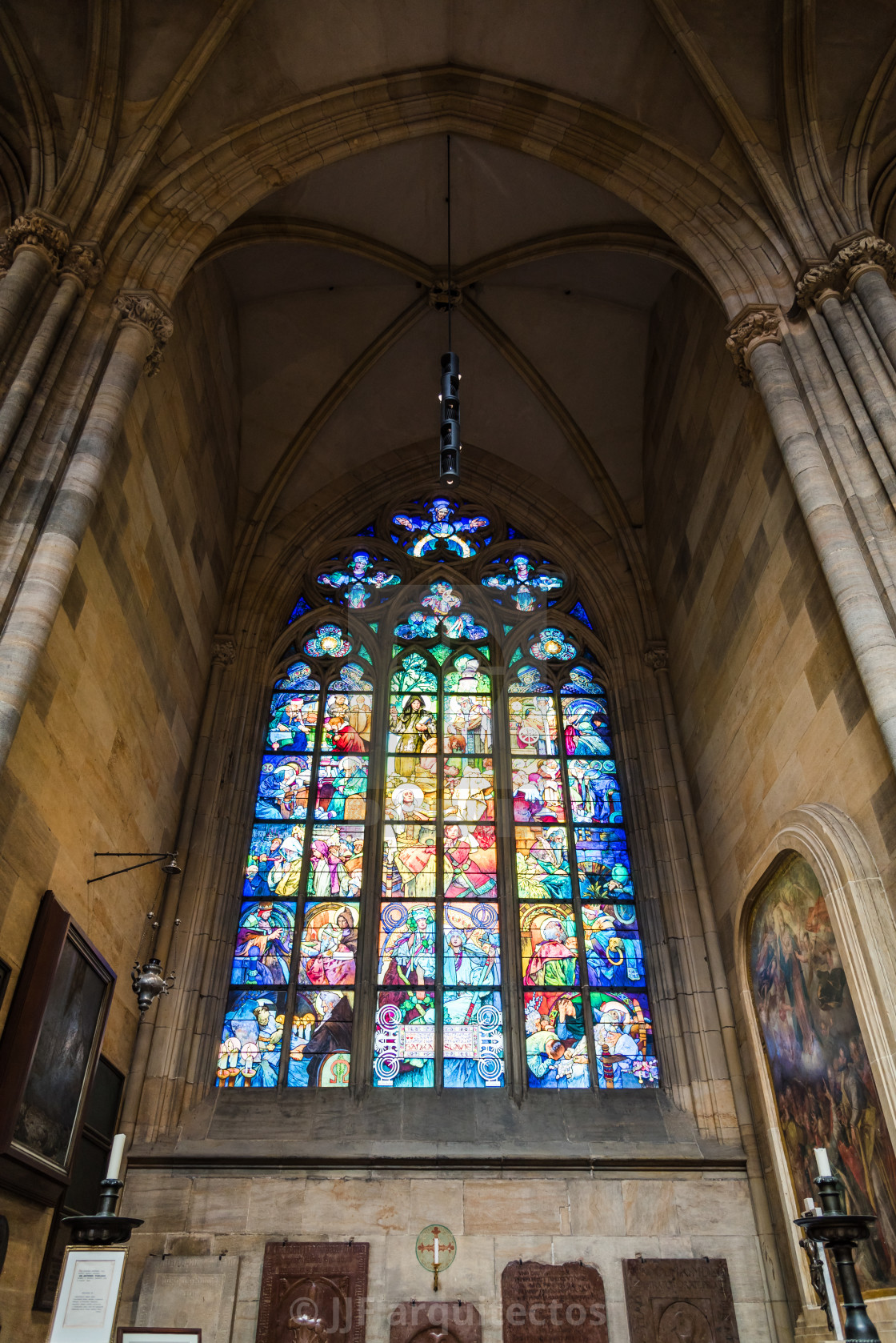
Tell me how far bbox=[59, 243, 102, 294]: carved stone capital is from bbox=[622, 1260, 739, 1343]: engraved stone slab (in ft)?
30.0

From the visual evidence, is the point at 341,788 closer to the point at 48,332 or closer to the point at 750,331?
the point at 48,332

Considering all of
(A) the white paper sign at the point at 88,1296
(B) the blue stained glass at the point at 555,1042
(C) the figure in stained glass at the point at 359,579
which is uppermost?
(C) the figure in stained glass at the point at 359,579

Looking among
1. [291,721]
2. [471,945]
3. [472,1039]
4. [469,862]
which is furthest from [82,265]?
[472,1039]

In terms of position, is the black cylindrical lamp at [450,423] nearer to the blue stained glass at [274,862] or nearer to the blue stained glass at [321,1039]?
the blue stained glass at [274,862]

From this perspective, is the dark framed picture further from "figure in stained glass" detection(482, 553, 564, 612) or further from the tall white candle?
"figure in stained glass" detection(482, 553, 564, 612)

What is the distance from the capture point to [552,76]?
10.9m

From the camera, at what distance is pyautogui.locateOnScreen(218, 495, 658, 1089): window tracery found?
9.97m

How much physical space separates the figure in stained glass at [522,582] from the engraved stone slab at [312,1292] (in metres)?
8.06

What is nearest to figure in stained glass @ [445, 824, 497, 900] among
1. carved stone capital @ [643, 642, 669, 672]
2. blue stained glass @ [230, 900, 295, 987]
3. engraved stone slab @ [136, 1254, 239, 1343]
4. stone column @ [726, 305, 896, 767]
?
blue stained glass @ [230, 900, 295, 987]

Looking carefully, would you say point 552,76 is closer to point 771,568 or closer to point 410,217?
point 410,217

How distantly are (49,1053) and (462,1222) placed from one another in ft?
12.3

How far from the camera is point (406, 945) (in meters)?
10.6

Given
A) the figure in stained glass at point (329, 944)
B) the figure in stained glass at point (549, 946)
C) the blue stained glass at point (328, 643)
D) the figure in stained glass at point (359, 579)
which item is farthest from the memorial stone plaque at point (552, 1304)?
the figure in stained glass at point (359, 579)

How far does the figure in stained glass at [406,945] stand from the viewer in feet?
33.9
